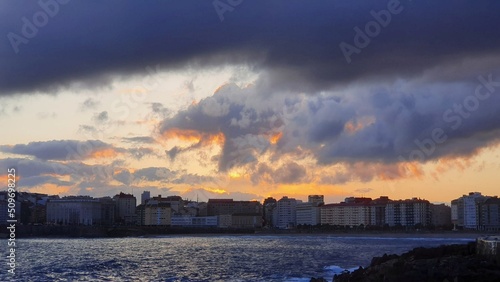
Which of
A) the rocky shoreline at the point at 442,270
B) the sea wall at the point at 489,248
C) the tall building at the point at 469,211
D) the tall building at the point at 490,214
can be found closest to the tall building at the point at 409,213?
the tall building at the point at 469,211

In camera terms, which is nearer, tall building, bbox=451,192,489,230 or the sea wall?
the sea wall

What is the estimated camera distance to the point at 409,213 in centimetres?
19200

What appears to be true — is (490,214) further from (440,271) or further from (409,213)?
(440,271)

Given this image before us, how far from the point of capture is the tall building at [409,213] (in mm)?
191250

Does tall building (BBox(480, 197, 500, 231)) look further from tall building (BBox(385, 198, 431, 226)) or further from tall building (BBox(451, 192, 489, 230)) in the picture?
tall building (BBox(385, 198, 431, 226))

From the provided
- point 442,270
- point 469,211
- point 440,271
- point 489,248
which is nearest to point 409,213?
point 469,211

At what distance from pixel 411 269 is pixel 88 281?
22310 millimetres

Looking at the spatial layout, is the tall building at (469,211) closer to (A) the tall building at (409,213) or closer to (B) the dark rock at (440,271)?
(A) the tall building at (409,213)

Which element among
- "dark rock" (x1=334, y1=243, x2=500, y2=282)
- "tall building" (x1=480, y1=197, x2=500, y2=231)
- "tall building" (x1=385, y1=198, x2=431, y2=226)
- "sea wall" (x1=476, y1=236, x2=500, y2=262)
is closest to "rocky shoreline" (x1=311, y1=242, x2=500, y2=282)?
"dark rock" (x1=334, y1=243, x2=500, y2=282)

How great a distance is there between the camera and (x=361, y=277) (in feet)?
105

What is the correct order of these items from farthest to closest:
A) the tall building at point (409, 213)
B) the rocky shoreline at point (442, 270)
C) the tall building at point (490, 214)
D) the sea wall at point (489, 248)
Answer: the tall building at point (409, 213) < the tall building at point (490, 214) < the sea wall at point (489, 248) < the rocky shoreline at point (442, 270)

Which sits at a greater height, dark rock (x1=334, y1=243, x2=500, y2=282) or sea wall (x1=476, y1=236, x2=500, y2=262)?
sea wall (x1=476, y1=236, x2=500, y2=262)

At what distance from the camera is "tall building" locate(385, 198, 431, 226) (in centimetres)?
19125

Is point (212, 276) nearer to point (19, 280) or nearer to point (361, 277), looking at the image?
point (19, 280)
